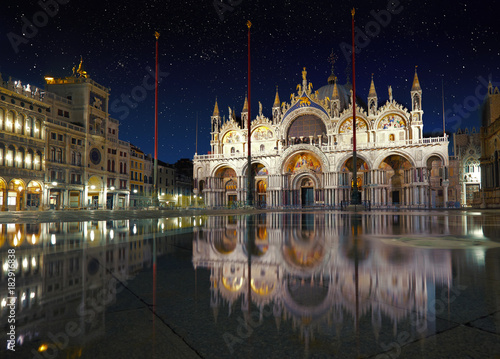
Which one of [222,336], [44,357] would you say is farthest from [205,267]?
[44,357]

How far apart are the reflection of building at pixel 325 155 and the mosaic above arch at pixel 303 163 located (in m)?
0.14

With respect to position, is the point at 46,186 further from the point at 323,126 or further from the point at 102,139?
the point at 323,126

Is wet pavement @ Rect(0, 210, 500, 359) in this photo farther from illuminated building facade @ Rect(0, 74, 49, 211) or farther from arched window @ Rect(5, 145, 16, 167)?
arched window @ Rect(5, 145, 16, 167)

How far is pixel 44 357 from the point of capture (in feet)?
4.12

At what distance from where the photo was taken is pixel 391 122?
40.7m

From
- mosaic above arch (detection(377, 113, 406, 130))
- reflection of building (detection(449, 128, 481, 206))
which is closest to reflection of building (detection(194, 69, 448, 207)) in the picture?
mosaic above arch (detection(377, 113, 406, 130))

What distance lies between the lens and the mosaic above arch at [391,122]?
4041 cm

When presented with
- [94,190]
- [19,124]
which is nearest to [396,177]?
[94,190]

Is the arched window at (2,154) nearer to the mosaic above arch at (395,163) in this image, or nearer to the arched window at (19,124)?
the arched window at (19,124)

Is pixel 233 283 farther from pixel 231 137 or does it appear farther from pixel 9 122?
pixel 231 137

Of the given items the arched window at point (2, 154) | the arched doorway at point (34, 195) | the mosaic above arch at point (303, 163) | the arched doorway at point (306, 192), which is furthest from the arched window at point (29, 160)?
the arched doorway at point (306, 192)

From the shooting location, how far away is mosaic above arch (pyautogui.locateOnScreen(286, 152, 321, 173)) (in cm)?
4375

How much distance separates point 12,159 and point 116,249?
121 feet

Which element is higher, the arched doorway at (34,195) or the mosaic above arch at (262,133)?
the mosaic above arch at (262,133)
